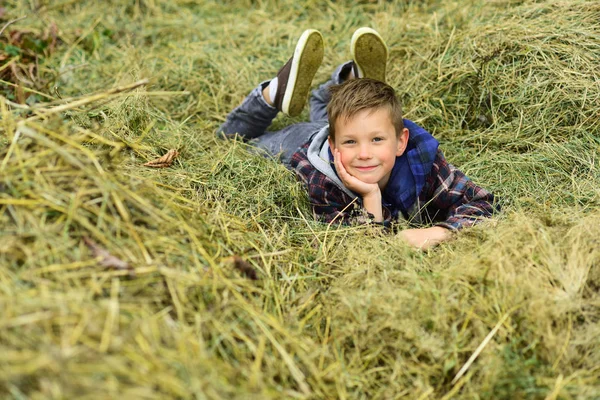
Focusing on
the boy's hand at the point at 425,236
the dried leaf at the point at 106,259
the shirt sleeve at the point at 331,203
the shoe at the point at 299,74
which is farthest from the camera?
the shoe at the point at 299,74

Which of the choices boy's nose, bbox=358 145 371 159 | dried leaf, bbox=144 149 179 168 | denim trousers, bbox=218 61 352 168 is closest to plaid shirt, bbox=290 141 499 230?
boy's nose, bbox=358 145 371 159

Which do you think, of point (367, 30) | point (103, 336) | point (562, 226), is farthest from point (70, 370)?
point (367, 30)

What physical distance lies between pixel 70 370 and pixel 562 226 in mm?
2135

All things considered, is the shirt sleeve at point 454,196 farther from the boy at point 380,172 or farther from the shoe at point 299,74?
the shoe at point 299,74

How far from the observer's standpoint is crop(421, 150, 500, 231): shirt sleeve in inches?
128

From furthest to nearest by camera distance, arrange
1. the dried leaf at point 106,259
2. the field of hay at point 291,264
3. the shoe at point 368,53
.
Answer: the shoe at point 368,53, the dried leaf at point 106,259, the field of hay at point 291,264

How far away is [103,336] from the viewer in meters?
1.88

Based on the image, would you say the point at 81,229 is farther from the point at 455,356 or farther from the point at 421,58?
the point at 421,58

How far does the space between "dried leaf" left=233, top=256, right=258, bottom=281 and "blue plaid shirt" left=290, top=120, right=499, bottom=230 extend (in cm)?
86

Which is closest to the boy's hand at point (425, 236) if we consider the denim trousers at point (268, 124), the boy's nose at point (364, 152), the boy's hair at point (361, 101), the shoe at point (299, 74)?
the boy's nose at point (364, 152)

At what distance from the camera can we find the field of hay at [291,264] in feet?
6.37

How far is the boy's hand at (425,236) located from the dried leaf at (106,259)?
4.68 ft

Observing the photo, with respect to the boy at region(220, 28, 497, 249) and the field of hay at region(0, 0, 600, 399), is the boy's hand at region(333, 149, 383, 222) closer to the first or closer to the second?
the boy at region(220, 28, 497, 249)

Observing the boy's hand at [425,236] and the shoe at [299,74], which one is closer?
the boy's hand at [425,236]
